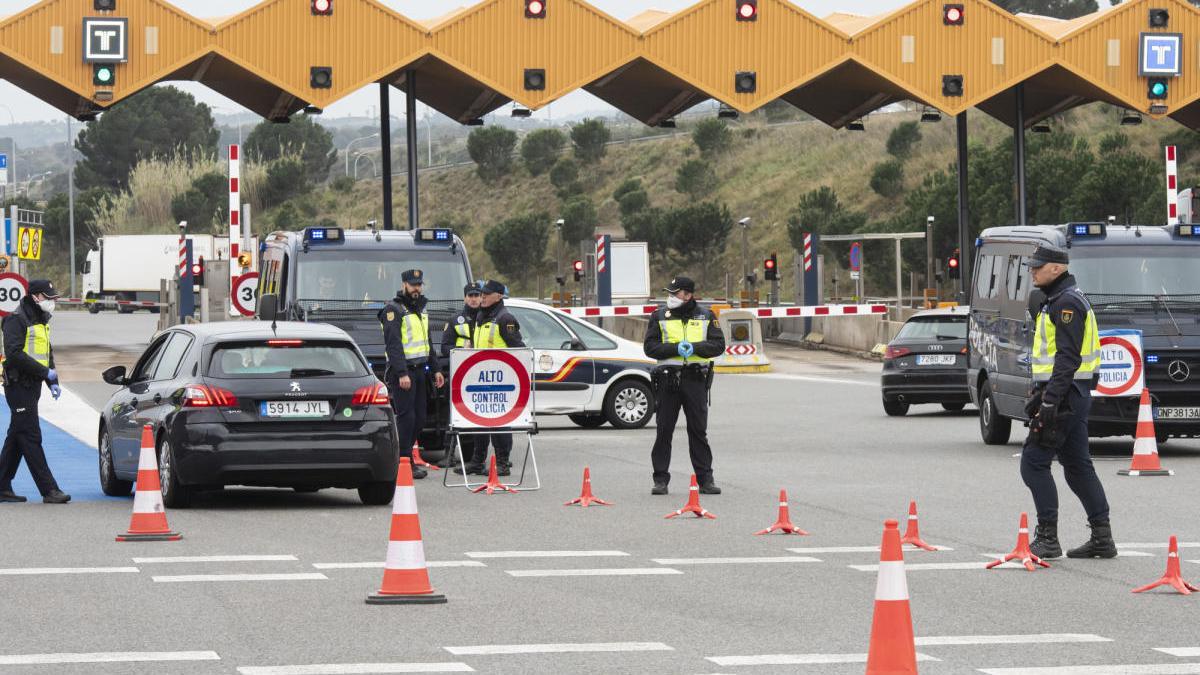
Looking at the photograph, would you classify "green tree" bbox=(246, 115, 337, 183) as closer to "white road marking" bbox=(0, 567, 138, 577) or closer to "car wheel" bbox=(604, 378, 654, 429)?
"car wheel" bbox=(604, 378, 654, 429)

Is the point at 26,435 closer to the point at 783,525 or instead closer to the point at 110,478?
the point at 110,478

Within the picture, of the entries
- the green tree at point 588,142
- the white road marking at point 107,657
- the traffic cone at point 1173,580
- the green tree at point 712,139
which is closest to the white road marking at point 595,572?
the traffic cone at point 1173,580

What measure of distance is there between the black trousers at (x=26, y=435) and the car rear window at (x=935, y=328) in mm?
13756

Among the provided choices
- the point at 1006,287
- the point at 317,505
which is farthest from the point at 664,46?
the point at 317,505

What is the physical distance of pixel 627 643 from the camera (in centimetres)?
943

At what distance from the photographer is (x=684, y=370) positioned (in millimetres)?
16734

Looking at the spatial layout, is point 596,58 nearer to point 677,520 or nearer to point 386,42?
point 386,42

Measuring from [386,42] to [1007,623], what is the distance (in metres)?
26.3

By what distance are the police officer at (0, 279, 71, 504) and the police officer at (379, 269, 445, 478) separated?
3.42 meters

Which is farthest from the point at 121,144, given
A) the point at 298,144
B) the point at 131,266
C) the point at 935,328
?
the point at 935,328

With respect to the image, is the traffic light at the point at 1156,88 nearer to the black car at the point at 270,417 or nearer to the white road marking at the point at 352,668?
the black car at the point at 270,417

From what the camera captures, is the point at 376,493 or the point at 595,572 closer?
the point at 595,572

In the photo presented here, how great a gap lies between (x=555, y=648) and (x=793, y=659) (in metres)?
1.06

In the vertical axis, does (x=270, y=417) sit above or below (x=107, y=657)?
above
